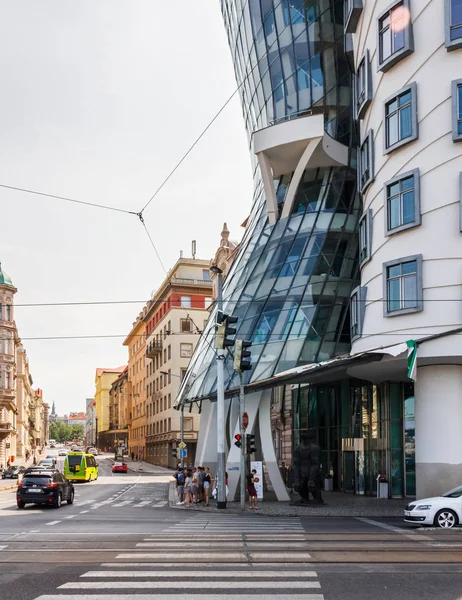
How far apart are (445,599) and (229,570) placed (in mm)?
3767

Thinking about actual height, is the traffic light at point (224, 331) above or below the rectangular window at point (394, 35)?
below

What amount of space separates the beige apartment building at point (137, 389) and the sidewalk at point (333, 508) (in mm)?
73538

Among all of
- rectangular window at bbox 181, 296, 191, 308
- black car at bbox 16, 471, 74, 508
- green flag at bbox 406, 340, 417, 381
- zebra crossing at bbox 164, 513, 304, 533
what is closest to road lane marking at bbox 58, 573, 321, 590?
zebra crossing at bbox 164, 513, 304, 533

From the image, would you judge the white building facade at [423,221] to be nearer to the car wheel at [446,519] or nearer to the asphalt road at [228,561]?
the asphalt road at [228,561]

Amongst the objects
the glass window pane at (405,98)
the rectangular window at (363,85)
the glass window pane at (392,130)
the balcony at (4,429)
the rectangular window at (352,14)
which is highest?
the rectangular window at (352,14)

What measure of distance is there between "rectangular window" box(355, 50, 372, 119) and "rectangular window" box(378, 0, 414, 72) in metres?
1.25

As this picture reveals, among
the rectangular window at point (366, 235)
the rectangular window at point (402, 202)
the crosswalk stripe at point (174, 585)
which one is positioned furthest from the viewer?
the rectangular window at point (366, 235)

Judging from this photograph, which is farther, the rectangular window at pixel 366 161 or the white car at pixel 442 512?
the rectangular window at pixel 366 161

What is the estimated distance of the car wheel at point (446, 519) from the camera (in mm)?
20516

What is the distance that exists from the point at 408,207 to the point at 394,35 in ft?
21.7

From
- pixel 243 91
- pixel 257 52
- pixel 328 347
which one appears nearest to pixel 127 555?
pixel 328 347

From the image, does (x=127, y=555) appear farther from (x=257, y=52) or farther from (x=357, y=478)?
(x=257, y=52)

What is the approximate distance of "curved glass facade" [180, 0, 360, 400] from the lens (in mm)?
34844

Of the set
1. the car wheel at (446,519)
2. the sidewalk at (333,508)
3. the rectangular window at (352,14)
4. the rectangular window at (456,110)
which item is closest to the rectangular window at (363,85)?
the rectangular window at (352,14)
